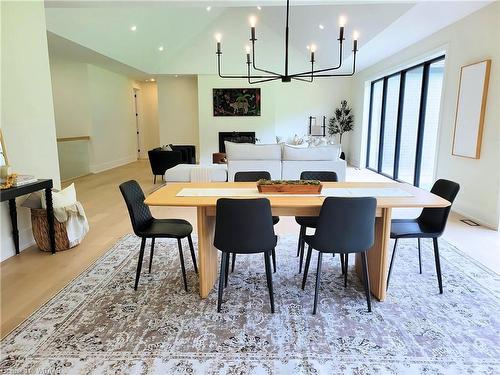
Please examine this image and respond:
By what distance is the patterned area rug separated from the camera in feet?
5.86

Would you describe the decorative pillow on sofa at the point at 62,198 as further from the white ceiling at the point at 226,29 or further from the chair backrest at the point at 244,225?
the white ceiling at the point at 226,29

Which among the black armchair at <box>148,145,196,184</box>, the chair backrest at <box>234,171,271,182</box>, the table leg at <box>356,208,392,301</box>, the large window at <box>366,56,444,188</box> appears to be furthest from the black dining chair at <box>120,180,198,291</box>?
the large window at <box>366,56,444,188</box>

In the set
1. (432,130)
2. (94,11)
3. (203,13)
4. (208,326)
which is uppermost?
(203,13)

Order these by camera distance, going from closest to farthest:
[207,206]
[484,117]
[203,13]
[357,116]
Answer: [207,206]
[484,117]
[203,13]
[357,116]

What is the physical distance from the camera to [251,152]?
16.5 feet

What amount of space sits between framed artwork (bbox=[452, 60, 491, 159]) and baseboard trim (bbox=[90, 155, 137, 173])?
24.7ft

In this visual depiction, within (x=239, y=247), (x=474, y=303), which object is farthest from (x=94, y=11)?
(x=474, y=303)

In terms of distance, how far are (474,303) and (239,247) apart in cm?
168

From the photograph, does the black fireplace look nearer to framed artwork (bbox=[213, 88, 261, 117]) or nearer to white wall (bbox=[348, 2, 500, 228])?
framed artwork (bbox=[213, 88, 261, 117])

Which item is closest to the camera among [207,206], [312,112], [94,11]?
[207,206]

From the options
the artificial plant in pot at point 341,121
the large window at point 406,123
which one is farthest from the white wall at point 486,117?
the artificial plant in pot at point 341,121

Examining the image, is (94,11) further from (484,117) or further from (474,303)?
A: (474,303)

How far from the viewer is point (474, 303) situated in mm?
2365

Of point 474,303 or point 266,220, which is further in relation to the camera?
point 474,303
